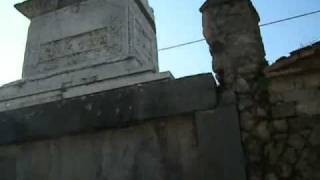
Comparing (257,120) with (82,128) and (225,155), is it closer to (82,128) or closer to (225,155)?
(225,155)

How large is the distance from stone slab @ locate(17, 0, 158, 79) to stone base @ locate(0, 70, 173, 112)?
0.18m

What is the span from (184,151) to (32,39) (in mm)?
3800

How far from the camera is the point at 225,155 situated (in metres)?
3.48

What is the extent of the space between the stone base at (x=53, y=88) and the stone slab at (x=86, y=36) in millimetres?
184

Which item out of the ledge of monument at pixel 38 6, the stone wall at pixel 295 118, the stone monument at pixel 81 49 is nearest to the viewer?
the stone wall at pixel 295 118

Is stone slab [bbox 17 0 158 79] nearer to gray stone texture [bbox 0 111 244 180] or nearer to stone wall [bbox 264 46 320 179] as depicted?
gray stone texture [bbox 0 111 244 180]

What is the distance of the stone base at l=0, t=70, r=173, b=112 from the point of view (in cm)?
510

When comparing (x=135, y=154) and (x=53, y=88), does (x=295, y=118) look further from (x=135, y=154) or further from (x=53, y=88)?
(x=53, y=88)

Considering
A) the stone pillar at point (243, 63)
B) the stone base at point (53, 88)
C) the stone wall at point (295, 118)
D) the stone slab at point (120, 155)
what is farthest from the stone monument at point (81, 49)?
the stone wall at point (295, 118)

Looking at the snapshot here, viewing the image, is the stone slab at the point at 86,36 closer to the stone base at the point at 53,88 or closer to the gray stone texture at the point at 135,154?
the stone base at the point at 53,88

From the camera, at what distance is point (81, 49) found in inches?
234

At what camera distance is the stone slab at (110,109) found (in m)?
3.77

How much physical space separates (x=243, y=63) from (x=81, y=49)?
116 inches

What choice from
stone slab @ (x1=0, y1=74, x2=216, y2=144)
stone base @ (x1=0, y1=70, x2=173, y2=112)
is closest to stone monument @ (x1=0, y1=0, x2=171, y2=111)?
stone base @ (x1=0, y1=70, x2=173, y2=112)
